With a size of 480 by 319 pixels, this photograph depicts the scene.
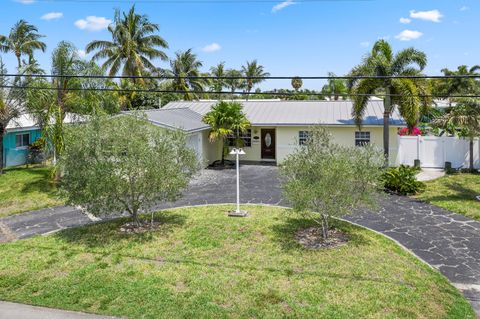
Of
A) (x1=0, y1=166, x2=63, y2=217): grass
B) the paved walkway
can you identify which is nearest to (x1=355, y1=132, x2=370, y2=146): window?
the paved walkway

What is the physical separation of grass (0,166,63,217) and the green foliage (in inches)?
560

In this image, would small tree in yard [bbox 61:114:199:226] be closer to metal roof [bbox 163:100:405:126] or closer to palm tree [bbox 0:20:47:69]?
metal roof [bbox 163:100:405:126]

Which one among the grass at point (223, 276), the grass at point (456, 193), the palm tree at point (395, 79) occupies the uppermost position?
the palm tree at point (395, 79)

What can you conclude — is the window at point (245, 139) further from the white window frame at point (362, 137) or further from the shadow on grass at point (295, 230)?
the shadow on grass at point (295, 230)

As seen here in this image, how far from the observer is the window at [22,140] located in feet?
82.6

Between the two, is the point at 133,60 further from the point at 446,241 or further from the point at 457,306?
the point at 457,306

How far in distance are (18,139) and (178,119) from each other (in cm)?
A: 1064

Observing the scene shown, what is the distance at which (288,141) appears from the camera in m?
25.1

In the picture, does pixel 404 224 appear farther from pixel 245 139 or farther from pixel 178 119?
pixel 245 139

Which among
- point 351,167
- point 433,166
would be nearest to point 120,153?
point 351,167

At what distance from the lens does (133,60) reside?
35.8 meters

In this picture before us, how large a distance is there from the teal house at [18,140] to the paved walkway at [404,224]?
10.3 meters

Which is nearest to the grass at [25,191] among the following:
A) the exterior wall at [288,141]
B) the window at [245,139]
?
the exterior wall at [288,141]

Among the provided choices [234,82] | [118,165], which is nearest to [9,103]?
[118,165]
